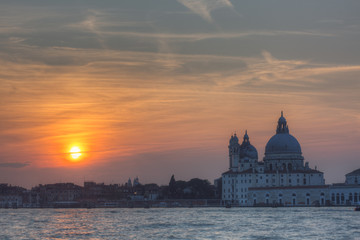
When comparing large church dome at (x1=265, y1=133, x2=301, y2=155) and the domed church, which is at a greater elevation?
large church dome at (x1=265, y1=133, x2=301, y2=155)

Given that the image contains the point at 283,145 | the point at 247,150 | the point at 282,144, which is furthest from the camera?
the point at 247,150

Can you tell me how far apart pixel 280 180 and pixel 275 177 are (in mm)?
1194

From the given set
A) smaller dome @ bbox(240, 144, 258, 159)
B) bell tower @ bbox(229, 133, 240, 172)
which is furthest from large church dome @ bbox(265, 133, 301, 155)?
bell tower @ bbox(229, 133, 240, 172)

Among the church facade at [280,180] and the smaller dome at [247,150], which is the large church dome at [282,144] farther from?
the smaller dome at [247,150]

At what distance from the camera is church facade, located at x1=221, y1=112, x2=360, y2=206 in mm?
132125

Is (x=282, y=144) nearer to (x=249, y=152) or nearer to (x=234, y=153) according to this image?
(x=249, y=152)

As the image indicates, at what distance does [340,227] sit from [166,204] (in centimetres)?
9634

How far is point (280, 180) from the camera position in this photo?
141 meters

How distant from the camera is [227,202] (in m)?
142

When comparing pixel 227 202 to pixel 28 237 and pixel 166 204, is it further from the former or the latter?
pixel 28 237

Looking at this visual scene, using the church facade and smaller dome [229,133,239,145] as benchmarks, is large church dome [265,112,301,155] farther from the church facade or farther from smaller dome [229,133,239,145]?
smaller dome [229,133,239,145]

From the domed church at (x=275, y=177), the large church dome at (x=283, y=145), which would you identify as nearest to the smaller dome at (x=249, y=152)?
the domed church at (x=275, y=177)

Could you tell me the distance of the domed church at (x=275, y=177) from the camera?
5389 inches

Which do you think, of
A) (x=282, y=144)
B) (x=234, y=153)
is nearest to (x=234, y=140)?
(x=234, y=153)
